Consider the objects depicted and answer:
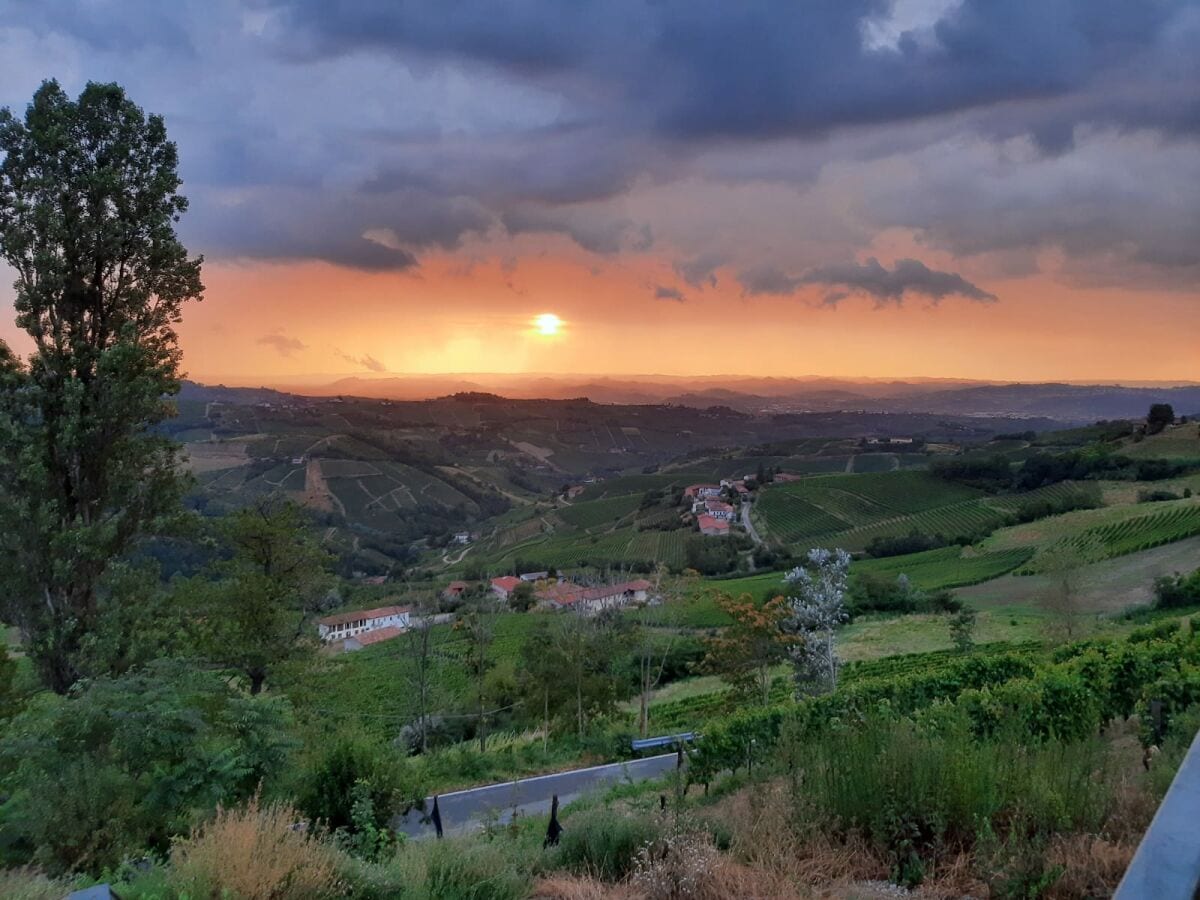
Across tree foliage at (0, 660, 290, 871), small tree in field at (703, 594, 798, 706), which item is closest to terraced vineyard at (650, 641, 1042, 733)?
small tree in field at (703, 594, 798, 706)

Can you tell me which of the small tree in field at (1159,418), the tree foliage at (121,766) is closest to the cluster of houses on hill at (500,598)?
the tree foliage at (121,766)

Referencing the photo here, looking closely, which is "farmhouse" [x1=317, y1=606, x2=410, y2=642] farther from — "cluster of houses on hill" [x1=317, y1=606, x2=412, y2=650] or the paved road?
the paved road

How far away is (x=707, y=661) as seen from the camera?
60.5ft

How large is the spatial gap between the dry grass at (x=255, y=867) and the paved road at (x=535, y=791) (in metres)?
8.10

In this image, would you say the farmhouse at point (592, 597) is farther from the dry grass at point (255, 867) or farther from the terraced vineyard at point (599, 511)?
the terraced vineyard at point (599, 511)

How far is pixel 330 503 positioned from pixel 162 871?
12030cm

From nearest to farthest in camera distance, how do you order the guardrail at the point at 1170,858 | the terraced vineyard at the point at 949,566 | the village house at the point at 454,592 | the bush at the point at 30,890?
the guardrail at the point at 1170,858 → the bush at the point at 30,890 → the village house at the point at 454,592 → the terraced vineyard at the point at 949,566

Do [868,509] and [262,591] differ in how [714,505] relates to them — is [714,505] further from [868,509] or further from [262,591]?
[262,591]

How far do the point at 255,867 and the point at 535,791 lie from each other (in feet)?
37.8

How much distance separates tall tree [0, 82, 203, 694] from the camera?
9.54 meters

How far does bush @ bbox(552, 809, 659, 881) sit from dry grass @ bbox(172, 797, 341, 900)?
162cm

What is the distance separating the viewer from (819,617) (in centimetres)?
1559

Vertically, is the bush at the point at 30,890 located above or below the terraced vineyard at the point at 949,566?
above

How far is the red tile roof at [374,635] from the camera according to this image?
50062 millimetres
